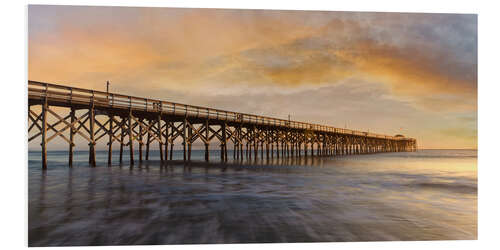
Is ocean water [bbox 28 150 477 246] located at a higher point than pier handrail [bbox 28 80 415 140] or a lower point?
lower

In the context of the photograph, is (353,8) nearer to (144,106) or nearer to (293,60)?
(293,60)

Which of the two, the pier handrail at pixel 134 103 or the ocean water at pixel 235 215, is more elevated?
the pier handrail at pixel 134 103

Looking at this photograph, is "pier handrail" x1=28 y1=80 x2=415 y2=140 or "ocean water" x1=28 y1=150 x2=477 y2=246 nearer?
"ocean water" x1=28 y1=150 x2=477 y2=246

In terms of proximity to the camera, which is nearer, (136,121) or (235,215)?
(235,215)

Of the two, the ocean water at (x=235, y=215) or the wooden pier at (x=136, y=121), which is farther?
the wooden pier at (x=136, y=121)

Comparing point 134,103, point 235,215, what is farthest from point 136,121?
point 235,215

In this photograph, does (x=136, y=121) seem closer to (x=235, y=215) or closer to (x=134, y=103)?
(x=134, y=103)

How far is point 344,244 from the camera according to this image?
595 cm

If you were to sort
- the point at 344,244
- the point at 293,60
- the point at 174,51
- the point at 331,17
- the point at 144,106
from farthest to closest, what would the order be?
1. the point at 144,106
2. the point at 293,60
3. the point at 174,51
4. the point at 331,17
5. the point at 344,244

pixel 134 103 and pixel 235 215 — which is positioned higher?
pixel 134 103

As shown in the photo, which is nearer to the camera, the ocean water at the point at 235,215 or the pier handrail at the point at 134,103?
the ocean water at the point at 235,215
